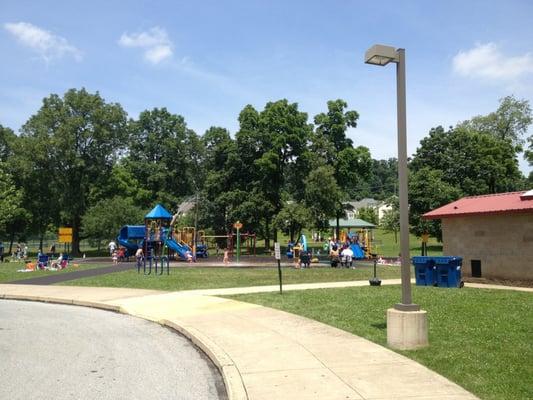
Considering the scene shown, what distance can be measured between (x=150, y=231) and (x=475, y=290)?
27273 mm

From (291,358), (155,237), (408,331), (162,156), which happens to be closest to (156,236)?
(155,237)

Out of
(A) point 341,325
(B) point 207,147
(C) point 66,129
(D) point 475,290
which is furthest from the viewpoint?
(B) point 207,147

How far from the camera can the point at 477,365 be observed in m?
7.07

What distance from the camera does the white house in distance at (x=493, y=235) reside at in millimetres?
18219

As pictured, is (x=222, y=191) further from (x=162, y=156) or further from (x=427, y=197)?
(x=427, y=197)

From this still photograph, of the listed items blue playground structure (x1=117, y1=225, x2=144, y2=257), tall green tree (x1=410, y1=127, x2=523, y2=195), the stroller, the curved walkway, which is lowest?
the curved walkway

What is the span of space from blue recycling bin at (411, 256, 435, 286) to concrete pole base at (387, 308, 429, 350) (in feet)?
32.4

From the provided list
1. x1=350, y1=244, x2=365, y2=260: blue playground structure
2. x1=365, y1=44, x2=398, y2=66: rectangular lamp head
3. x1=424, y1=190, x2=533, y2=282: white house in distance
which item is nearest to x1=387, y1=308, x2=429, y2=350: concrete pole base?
x1=365, y1=44, x2=398, y2=66: rectangular lamp head

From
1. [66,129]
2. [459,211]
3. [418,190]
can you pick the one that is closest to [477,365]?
[459,211]

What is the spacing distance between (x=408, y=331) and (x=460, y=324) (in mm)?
2279

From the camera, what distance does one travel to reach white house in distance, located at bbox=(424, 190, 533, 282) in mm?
18219

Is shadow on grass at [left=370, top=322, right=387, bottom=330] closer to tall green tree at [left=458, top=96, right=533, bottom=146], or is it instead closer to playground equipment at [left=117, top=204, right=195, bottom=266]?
playground equipment at [left=117, top=204, right=195, bottom=266]

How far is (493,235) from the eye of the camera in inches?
764

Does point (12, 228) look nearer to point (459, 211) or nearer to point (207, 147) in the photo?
point (207, 147)
